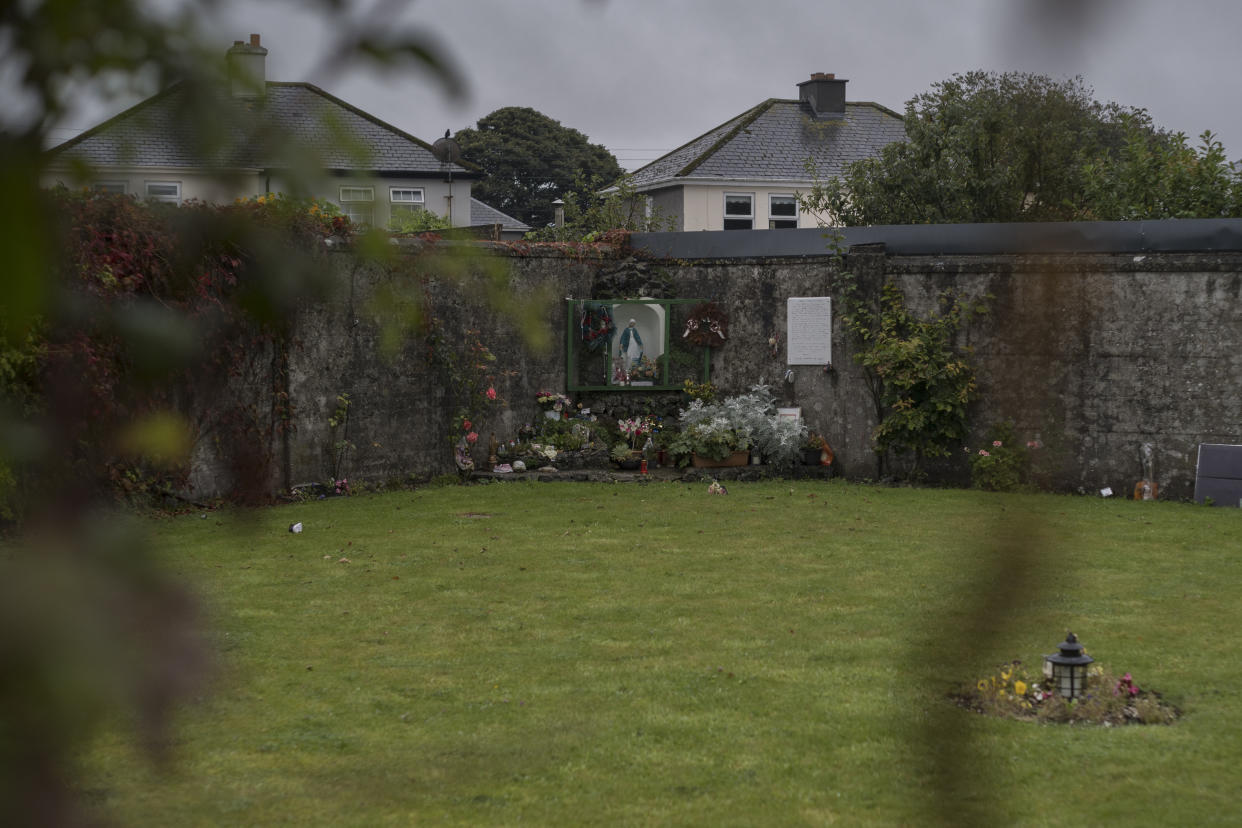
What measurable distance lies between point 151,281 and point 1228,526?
33.5 feet

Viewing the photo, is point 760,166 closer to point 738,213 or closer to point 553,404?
point 738,213

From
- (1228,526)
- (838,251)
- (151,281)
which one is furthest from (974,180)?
(151,281)

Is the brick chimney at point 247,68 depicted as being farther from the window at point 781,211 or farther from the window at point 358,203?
the window at point 781,211

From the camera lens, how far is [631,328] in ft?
42.9

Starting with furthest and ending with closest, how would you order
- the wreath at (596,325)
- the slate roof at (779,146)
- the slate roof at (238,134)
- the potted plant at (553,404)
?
1. the slate roof at (779,146)
2. the wreath at (596,325)
3. the potted plant at (553,404)
4. the slate roof at (238,134)

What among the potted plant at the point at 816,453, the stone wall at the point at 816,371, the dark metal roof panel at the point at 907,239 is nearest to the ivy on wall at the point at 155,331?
the stone wall at the point at 816,371

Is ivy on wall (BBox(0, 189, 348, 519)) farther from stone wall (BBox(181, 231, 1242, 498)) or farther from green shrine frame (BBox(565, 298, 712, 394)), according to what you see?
green shrine frame (BBox(565, 298, 712, 394))

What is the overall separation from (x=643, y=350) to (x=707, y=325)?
2.62 ft

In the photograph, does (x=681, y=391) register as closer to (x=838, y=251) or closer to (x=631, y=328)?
(x=631, y=328)

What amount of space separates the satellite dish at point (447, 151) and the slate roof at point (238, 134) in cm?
14

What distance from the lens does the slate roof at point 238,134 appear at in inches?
24.9

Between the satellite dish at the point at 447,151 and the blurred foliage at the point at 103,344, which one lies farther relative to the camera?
the satellite dish at the point at 447,151

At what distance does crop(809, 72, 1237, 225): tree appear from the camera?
683mm

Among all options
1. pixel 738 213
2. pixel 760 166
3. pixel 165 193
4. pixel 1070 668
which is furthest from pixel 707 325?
pixel 760 166
